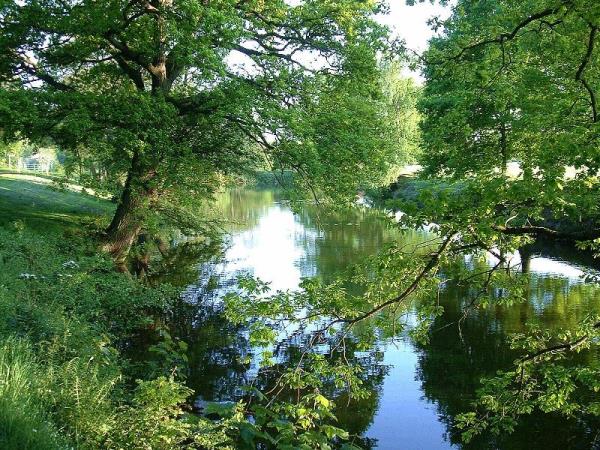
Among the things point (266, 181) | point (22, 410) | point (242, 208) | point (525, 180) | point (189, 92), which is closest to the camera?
point (22, 410)

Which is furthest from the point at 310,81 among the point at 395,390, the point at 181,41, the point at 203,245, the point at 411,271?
the point at 203,245

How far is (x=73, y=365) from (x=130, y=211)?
12134mm

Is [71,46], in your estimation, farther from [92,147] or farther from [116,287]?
[116,287]

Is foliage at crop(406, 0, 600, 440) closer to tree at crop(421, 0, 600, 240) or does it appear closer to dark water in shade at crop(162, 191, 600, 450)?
tree at crop(421, 0, 600, 240)

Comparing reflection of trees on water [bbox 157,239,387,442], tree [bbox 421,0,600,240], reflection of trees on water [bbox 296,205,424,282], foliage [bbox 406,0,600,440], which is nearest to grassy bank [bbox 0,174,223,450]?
reflection of trees on water [bbox 157,239,387,442]

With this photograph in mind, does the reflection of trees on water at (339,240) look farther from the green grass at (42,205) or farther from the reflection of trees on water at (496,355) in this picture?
the green grass at (42,205)

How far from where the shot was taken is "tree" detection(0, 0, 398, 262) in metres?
14.8

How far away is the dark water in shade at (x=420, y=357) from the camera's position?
10.4 meters

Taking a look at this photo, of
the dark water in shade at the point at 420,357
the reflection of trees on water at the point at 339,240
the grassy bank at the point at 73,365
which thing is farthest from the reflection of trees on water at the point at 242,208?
the grassy bank at the point at 73,365

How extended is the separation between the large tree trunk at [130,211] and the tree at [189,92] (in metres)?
0.04

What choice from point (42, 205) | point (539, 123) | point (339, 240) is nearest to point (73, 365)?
point (539, 123)

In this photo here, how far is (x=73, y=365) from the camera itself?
647 centimetres

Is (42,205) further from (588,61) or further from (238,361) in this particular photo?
(588,61)

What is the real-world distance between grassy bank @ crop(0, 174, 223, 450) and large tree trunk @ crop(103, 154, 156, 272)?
8.39 feet
